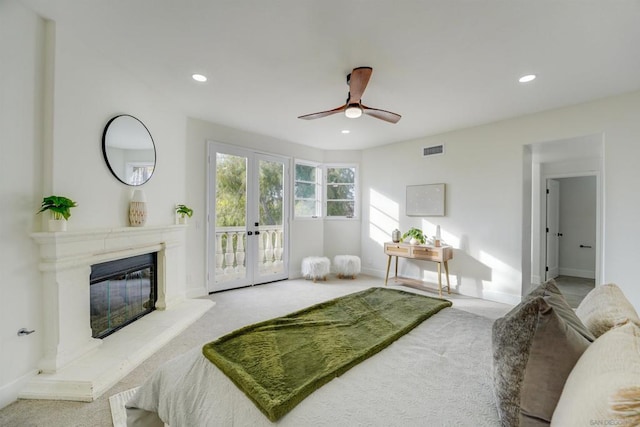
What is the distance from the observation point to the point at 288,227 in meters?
5.10

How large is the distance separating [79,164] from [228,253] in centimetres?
238

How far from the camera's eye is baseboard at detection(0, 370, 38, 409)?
174 centimetres

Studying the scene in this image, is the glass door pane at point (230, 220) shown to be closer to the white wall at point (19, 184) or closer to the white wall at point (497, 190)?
the white wall at point (19, 184)

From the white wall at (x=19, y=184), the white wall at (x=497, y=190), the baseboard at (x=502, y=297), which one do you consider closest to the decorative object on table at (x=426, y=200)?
the white wall at (x=497, y=190)

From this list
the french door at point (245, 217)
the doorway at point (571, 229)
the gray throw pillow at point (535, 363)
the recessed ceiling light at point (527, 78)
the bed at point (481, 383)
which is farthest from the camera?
the doorway at point (571, 229)

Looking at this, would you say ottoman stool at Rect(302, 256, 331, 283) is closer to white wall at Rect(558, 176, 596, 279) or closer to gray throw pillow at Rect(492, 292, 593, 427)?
gray throw pillow at Rect(492, 292, 593, 427)

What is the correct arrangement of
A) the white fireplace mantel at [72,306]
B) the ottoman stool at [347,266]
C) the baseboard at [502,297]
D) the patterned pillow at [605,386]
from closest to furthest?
the patterned pillow at [605,386]
the white fireplace mantel at [72,306]
the baseboard at [502,297]
the ottoman stool at [347,266]

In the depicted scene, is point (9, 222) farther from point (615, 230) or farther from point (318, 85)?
point (615, 230)

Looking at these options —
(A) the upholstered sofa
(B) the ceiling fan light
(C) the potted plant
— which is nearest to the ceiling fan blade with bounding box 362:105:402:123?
(B) the ceiling fan light

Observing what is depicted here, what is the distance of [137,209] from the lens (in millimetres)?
2795

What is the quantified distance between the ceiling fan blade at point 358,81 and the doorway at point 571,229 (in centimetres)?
486

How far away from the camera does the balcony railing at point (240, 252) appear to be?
14.0ft

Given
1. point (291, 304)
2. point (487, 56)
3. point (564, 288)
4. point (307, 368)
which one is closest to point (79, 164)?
point (307, 368)

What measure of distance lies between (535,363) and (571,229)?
268 inches
